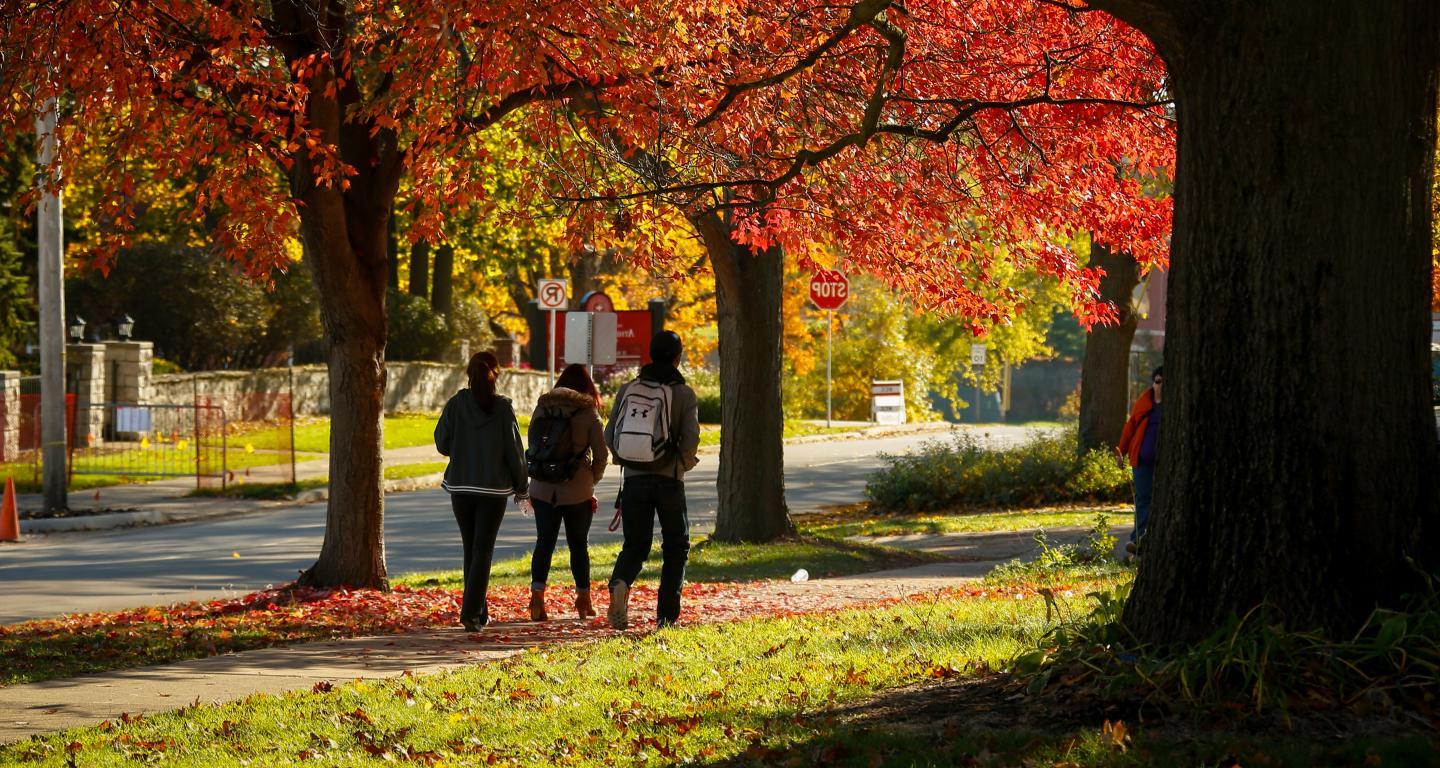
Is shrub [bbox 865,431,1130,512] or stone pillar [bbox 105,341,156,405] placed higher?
stone pillar [bbox 105,341,156,405]

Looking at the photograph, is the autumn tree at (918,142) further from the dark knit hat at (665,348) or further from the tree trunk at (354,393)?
the tree trunk at (354,393)

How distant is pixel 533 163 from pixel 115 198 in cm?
296

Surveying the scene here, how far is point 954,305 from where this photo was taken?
13.7 m

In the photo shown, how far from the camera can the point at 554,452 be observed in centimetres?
1087

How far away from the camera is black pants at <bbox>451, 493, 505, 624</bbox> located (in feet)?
35.4

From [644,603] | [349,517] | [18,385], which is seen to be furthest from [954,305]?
[18,385]

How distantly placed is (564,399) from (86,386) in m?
21.1

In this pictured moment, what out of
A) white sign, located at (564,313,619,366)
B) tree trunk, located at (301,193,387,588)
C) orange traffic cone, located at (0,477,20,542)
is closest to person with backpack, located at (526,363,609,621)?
tree trunk, located at (301,193,387,588)

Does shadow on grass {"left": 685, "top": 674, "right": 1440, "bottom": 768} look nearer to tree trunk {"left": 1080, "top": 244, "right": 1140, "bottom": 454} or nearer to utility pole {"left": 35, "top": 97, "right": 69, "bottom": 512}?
utility pole {"left": 35, "top": 97, "right": 69, "bottom": 512}

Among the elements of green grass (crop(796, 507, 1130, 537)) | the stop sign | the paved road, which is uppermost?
the stop sign

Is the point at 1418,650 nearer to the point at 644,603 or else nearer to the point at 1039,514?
the point at 644,603

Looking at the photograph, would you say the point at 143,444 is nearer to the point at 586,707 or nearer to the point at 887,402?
the point at 586,707

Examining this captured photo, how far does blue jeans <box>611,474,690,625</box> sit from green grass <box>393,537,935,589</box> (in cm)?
367

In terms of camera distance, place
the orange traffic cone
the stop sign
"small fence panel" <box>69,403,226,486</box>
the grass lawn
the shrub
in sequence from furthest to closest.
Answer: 1. the stop sign
2. "small fence panel" <box>69,403,226,486</box>
3. the shrub
4. the orange traffic cone
5. the grass lawn
